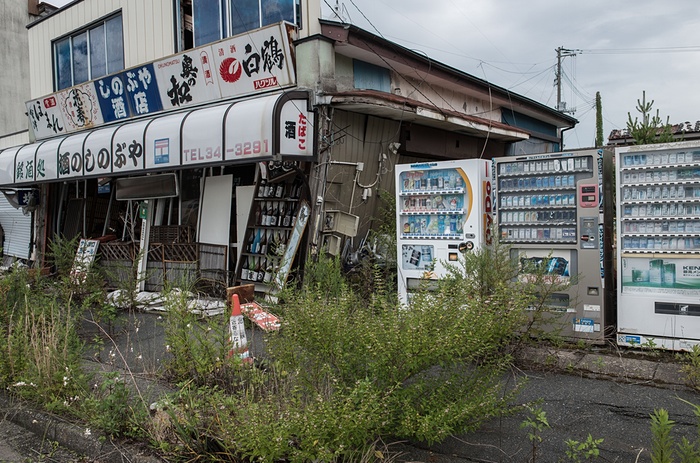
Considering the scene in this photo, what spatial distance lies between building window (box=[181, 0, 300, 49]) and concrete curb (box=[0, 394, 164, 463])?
6.60 metres

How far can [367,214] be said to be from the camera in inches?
379

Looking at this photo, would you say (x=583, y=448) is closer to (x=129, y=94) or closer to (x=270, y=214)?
(x=270, y=214)

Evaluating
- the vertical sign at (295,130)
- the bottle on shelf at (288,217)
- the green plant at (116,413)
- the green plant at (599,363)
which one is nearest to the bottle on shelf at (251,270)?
the bottle on shelf at (288,217)

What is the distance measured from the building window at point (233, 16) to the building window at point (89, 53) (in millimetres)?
2448

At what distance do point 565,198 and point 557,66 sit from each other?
92.6 ft

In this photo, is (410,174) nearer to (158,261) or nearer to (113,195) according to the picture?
(158,261)

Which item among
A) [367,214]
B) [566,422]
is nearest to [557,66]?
[367,214]

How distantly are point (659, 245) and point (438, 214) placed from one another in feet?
9.01

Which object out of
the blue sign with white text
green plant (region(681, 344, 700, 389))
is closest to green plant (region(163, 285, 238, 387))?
green plant (region(681, 344, 700, 389))

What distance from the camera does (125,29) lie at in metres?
11.5

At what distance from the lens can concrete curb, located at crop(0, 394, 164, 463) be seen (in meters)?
4.02

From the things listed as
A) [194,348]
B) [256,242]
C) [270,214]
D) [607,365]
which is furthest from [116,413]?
[270,214]

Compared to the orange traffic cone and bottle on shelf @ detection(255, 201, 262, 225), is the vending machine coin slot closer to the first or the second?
the orange traffic cone

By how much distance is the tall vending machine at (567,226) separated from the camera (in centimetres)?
608
